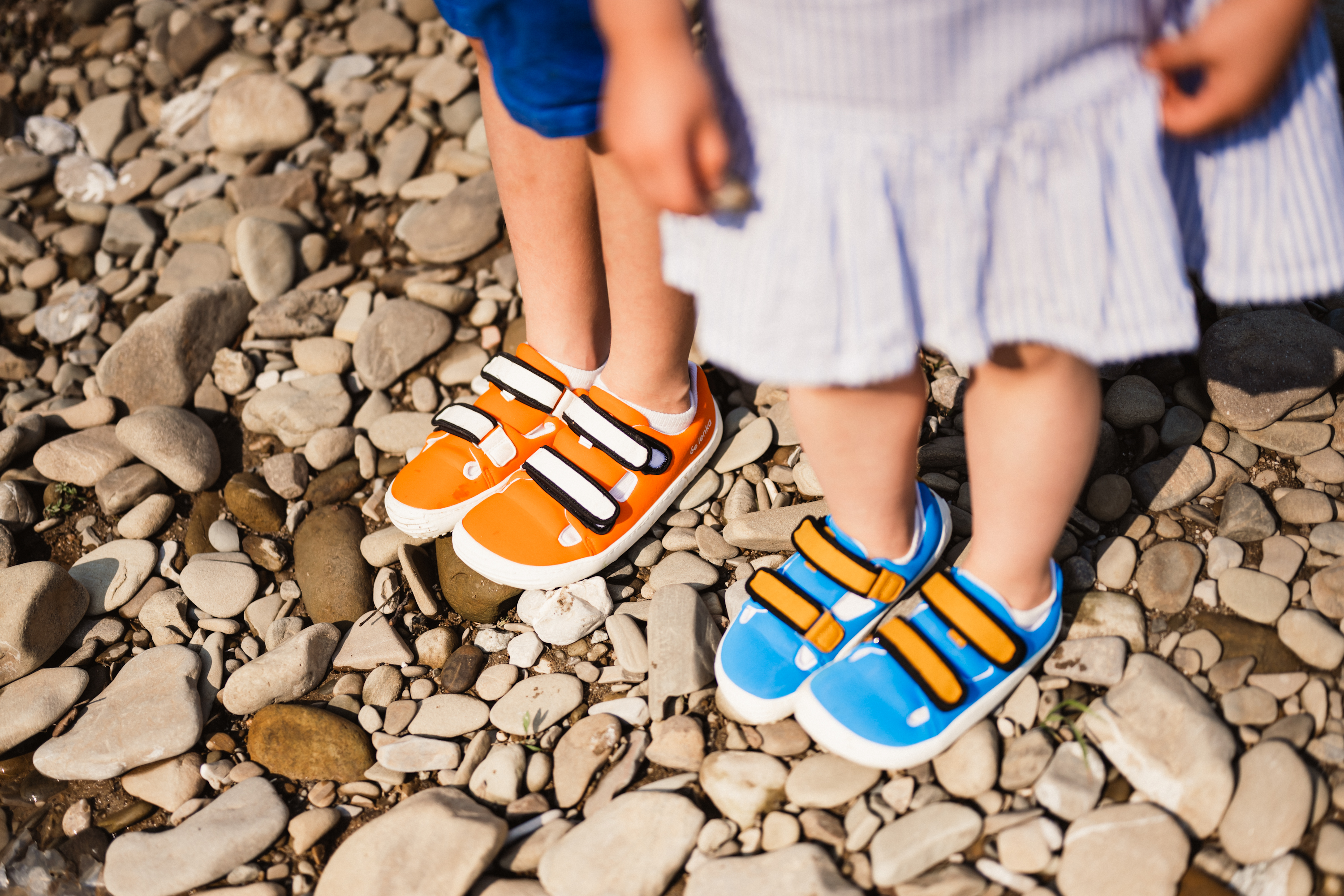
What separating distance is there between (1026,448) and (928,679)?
499mm

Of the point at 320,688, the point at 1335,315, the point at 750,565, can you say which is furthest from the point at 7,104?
the point at 1335,315

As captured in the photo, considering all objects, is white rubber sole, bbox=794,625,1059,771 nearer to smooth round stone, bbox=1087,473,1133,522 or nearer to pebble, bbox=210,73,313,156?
smooth round stone, bbox=1087,473,1133,522

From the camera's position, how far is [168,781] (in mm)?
1868

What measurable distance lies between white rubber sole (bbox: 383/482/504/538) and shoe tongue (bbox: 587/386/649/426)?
1.14 feet

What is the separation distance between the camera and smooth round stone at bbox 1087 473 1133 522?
6.41 feet

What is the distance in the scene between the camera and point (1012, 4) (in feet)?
3.32

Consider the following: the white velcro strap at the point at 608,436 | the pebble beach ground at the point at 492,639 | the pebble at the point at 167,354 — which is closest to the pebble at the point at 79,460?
the pebble beach ground at the point at 492,639

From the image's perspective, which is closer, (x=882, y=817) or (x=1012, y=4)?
(x=1012, y=4)

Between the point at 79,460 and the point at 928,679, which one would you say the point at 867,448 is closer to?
the point at 928,679

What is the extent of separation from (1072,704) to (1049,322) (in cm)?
87

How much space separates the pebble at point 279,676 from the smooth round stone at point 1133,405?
6.28 feet

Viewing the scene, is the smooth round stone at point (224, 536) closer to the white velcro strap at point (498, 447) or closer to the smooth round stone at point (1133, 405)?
the white velcro strap at point (498, 447)

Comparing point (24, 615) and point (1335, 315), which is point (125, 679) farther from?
point (1335, 315)

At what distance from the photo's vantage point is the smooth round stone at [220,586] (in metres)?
2.19
